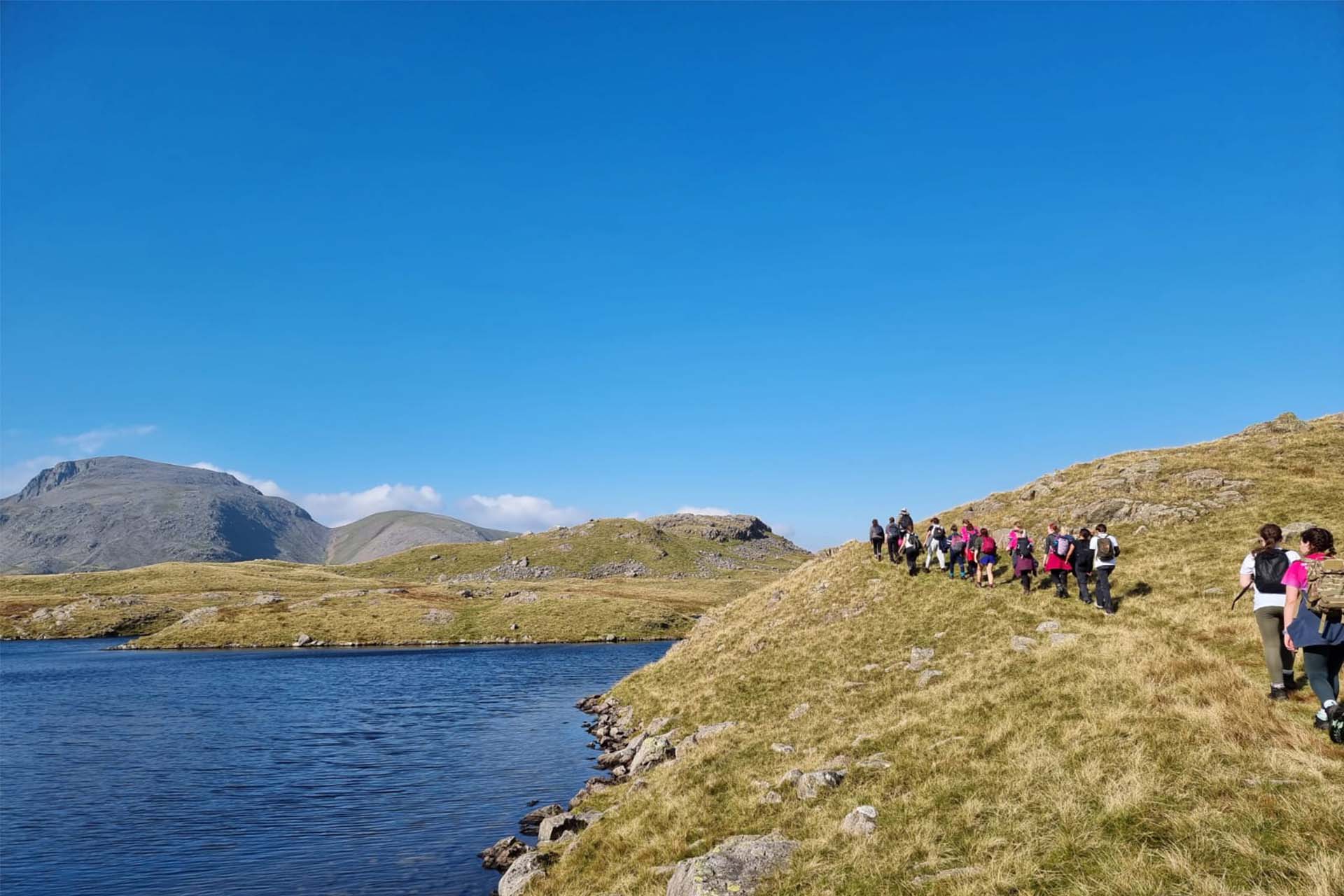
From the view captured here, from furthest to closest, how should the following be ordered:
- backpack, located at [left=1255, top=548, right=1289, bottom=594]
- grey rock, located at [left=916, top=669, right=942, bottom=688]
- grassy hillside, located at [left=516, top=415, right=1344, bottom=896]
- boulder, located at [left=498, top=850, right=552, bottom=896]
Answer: grey rock, located at [left=916, top=669, right=942, bottom=688] → boulder, located at [left=498, top=850, right=552, bottom=896] → backpack, located at [left=1255, top=548, right=1289, bottom=594] → grassy hillside, located at [left=516, top=415, right=1344, bottom=896]

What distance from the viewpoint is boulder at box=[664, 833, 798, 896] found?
14.4 meters

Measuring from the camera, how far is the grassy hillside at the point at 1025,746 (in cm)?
1211

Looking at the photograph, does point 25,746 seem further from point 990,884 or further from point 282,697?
point 990,884

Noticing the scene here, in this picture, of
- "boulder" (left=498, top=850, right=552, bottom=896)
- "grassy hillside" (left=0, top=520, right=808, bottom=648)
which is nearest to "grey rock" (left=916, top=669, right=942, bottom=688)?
"boulder" (left=498, top=850, right=552, bottom=896)

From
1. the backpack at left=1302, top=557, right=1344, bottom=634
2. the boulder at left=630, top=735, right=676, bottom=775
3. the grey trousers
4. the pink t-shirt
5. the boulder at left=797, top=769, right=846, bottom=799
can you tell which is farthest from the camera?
the boulder at left=630, top=735, right=676, bottom=775

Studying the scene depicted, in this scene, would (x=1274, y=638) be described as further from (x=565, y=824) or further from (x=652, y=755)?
(x=652, y=755)

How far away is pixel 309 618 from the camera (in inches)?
4911

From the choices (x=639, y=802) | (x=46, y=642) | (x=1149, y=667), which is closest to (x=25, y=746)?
(x=639, y=802)

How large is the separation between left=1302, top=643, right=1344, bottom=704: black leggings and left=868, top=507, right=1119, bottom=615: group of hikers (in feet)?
45.5

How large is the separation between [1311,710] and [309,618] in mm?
135025

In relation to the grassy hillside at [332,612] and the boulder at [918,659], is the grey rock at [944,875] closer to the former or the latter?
the boulder at [918,659]

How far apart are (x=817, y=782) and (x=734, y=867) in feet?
15.4

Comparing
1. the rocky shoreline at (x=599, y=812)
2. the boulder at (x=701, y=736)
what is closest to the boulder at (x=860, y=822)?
the rocky shoreline at (x=599, y=812)

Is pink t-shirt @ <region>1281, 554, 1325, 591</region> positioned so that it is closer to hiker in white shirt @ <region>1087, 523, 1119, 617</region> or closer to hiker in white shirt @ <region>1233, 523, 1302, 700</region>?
hiker in white shirt @ <region>1233, 523, 1302, 700</region>
